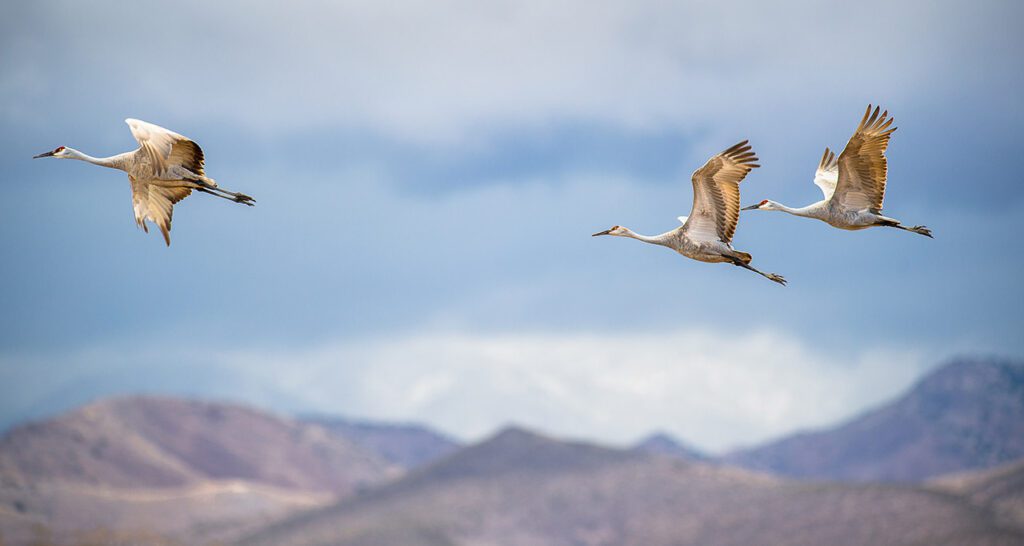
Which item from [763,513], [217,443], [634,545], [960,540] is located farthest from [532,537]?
[217,443]

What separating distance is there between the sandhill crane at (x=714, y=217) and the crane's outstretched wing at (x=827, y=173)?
289 cm

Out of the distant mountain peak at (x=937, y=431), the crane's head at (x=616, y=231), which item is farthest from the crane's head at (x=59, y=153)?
the distant mountain peak at (x=937, y=431)

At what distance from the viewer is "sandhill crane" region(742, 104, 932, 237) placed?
1162 inches

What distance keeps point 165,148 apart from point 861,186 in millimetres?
13969

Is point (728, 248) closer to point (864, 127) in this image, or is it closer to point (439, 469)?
point (864, 127)

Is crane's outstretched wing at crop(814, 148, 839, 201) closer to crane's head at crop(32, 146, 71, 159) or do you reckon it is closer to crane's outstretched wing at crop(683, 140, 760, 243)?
crane's outstretched wing at crop(683, 140, 760, 243)

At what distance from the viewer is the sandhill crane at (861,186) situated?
29.5m

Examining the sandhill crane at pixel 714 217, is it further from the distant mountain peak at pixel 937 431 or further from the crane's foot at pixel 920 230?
the distant mountain peak at pixel 937 431

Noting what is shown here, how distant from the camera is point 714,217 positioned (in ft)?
99.7

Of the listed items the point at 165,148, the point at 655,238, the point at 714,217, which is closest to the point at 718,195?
the point at 714,217

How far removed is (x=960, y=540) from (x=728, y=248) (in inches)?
2843

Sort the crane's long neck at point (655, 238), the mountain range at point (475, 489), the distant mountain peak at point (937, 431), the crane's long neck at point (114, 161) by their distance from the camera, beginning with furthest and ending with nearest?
the distant mountain peak at point (937, 431), the mountain range at point (475, 489), the crane's long neck at point (655, 238), the crane's long neck at point (114, 161)

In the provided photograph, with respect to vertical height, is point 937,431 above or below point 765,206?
above

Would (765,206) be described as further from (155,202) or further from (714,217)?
(155,202)
